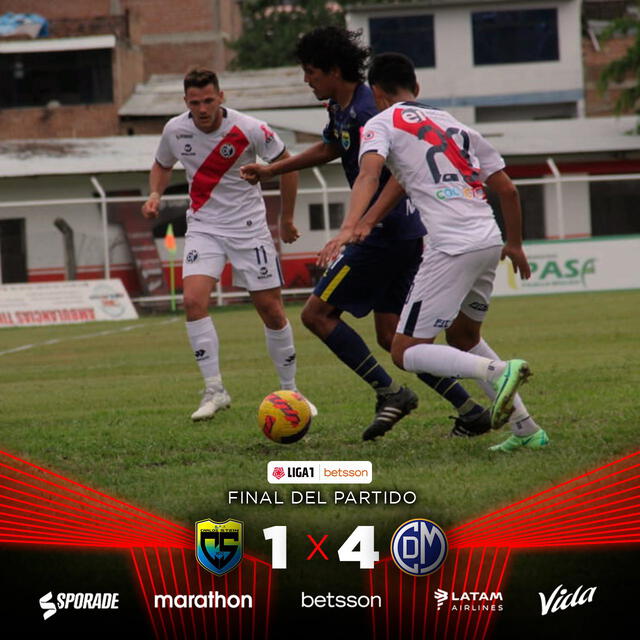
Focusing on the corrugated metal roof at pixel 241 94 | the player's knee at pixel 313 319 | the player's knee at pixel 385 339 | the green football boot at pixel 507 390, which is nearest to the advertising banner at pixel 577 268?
the corrugated metal roof at pixel 241 94

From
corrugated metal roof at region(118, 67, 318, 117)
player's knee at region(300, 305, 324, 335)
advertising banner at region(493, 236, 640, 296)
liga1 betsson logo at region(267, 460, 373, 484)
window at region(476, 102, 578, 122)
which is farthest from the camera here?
window at region(476, 102, 578, 122)

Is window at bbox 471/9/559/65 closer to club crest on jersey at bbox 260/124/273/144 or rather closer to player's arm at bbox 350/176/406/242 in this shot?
club crest on jersey at bbox 260/124/273/144

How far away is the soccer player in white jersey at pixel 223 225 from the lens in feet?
29.1

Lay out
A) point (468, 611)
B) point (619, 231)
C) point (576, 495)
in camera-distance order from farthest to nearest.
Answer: point (619, 231), point (576, 495), point (468, 611)

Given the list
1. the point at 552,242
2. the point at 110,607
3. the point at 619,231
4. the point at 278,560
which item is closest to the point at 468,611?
the point at 278,560

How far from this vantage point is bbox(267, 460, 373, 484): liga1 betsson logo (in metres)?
4.28

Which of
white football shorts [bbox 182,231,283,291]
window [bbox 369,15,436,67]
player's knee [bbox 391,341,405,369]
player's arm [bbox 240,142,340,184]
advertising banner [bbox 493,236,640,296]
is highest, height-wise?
window [bbox 369,15,436,67]

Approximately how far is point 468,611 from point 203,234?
19.4 feet

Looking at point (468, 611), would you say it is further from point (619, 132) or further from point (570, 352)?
point (619, 132)

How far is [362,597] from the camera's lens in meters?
3.38

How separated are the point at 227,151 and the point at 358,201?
3215mm

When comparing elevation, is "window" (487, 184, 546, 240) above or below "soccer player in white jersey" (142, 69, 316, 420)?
below

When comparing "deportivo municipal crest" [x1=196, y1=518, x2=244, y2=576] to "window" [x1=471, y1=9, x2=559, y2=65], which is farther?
"window" [x1=471, y1=9, x2=559, y2=65]

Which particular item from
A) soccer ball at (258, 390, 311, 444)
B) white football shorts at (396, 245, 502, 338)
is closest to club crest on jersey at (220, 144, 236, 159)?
soccer ball at (258, 390, 311, 444)
